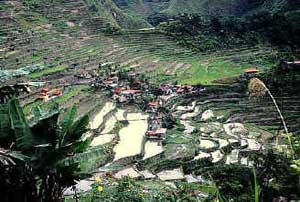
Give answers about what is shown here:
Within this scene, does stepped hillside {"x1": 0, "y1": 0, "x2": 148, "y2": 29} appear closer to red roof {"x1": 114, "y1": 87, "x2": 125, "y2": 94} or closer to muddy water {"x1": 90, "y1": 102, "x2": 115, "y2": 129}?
red roof {"x1": 114, "y1": 87, "x2": 125, "y2": 94}

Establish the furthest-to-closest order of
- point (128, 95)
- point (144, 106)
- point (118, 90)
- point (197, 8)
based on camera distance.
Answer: point (197, 8) → point (118, 90) → point (128, 95) → point (144, 106)

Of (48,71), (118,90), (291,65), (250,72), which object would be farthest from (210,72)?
(48,71)

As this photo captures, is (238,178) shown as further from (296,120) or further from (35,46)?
(35,46)

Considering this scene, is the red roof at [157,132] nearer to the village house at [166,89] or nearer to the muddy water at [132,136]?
the muddy water at [132,136]

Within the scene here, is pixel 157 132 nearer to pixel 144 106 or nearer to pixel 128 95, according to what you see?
pixel 144 106

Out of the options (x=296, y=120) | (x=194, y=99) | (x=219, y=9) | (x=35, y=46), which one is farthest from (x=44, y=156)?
(x=219, y=9)

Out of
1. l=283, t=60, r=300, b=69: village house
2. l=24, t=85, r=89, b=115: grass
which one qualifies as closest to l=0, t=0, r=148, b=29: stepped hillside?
l=24, t=85, r=89, b=115: grass
